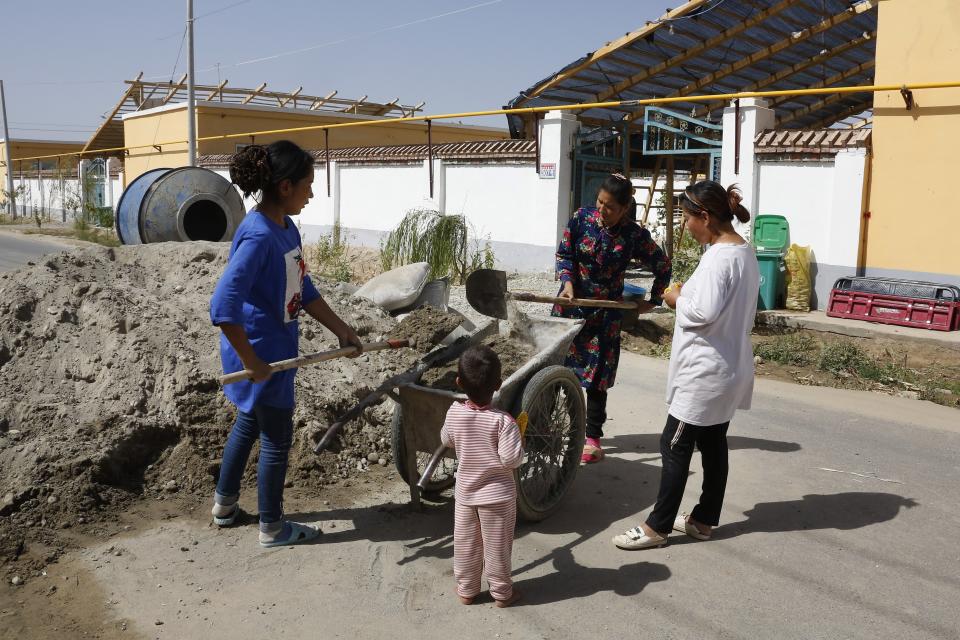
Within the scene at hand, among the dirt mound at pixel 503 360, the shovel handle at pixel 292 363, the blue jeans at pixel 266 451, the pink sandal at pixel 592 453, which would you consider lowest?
the pink sandal at pixel 592 453

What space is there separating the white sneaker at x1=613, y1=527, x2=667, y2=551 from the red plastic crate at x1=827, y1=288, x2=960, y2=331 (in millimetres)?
6001

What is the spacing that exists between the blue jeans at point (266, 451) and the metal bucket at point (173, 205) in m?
6.11

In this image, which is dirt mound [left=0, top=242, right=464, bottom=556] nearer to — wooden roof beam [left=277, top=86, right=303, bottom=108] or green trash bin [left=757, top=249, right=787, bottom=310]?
green trash bin [left=757, top=249, right=787, bottom=310]

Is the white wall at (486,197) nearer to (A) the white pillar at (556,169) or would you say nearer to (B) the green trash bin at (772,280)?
(A) the white pillar at (556,169)

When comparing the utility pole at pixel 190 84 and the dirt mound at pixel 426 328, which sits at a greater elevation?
the utility pole at pixel 190 84

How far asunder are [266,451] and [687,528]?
1.88 metres

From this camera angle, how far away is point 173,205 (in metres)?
9.07

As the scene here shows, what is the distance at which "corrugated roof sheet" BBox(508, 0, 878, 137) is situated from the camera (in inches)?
507

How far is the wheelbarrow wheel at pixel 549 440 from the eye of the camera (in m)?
3.55

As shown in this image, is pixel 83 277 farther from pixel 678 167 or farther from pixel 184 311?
pixel 678 167

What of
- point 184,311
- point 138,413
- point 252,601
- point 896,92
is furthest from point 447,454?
point 896,92

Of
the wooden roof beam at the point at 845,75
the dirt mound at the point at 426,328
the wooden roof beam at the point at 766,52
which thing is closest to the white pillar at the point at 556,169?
the wooden roof beam at the point at 766,52

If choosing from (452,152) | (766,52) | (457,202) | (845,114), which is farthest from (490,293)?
(845,114)

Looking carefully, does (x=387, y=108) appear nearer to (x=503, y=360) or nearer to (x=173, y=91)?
(x=173, y=91)
